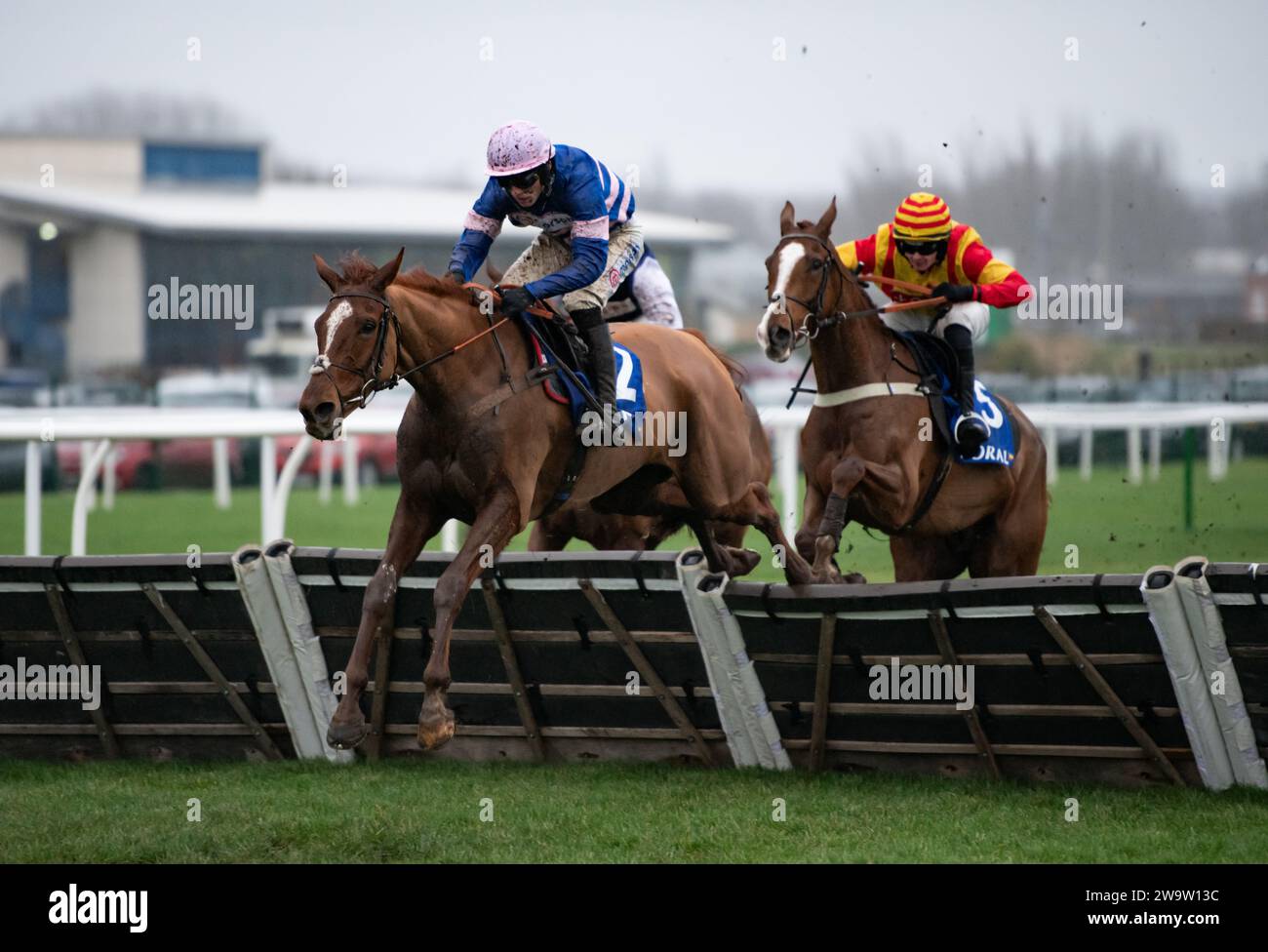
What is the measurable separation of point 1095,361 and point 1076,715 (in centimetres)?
1666

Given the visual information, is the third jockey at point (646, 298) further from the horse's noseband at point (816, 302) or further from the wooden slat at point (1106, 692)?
→ the wooden slat at point (1106, 692)

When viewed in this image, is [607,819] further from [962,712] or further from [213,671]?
[213,671]

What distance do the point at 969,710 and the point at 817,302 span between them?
5.97 feet

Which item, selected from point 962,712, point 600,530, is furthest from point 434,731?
point 600,530

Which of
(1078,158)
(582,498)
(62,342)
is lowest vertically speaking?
(62,342)

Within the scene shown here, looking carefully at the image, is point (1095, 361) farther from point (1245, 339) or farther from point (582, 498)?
point (582, 498)

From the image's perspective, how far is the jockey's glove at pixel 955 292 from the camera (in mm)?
7074

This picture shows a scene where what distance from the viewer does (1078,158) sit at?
1518cm

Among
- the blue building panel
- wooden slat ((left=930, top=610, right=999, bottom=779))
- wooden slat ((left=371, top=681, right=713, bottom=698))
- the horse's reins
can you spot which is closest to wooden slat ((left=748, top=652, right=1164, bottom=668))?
wooden slat ((left=930, top=610, right=999, bottom=779))

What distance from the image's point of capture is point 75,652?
6422mm

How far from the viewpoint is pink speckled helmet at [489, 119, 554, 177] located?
572 centimetres

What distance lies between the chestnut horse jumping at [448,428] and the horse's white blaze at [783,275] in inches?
17.8

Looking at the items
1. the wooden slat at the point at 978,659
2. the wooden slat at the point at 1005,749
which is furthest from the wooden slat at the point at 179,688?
the wooden slat at the point at 1005,749
